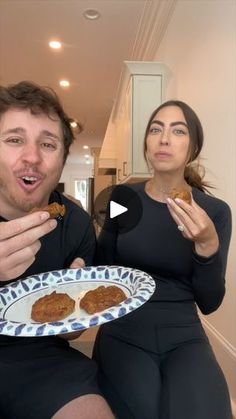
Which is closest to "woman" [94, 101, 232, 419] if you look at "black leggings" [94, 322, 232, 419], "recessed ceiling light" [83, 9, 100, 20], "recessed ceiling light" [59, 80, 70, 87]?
"black leggings" [94, 322, 232, 419]

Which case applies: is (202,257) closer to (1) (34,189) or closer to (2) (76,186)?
(1) (34,189)

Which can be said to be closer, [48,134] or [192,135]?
[48,134]

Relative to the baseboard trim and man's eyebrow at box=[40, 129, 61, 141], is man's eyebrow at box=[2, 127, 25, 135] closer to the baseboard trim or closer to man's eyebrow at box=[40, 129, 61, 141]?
man's eyebrow at box=[40, 129, 61, 141]

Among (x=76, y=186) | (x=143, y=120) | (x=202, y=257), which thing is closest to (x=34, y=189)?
(x=202, y=257)

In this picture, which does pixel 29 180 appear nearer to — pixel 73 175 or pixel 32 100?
pixel 32 100

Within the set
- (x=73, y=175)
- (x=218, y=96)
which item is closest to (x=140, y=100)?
(x=218, y=96)
